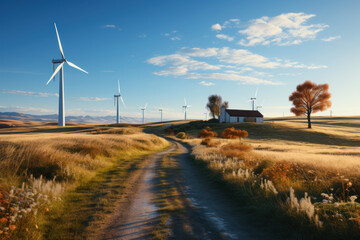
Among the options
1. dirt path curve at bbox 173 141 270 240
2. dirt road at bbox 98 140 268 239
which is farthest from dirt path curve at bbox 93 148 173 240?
dirt path curve at bbox 173 141 270 240

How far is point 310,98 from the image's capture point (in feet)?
245

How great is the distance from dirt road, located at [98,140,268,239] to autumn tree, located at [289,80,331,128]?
7372 centimetres

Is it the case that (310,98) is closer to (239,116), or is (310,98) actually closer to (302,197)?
(239,116)

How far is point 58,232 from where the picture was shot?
6.55 m

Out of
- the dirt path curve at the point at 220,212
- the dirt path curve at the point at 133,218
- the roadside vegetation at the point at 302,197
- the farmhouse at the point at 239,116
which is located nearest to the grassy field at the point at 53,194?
the dirt path curve at the point at 133,218

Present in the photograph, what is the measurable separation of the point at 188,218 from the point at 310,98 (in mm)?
78993

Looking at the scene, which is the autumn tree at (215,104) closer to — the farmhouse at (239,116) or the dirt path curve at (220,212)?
the farmhouse at (239,116)

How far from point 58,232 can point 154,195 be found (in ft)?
14.3

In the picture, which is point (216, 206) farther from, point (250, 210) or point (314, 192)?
point (314, 192)

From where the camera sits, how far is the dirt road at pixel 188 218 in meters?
6.41

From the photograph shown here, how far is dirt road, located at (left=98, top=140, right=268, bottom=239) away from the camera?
252 inches

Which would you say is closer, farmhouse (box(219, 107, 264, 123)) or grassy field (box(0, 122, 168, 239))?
grassy field (box(0, 122, 168, 239))

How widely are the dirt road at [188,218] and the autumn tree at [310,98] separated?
7372 cm

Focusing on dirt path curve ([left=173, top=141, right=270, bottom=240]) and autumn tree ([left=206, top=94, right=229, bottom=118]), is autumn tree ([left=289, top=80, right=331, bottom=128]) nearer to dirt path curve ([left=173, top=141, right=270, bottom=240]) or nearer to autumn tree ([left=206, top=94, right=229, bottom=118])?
autumn tree ([left=206, top=94, right=229, bottom=118])
